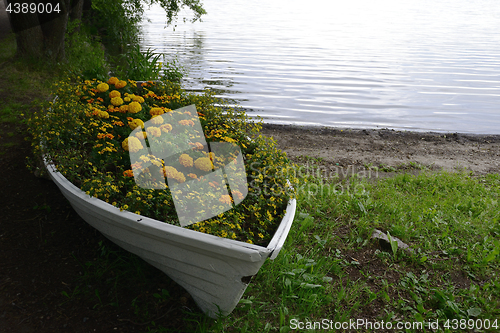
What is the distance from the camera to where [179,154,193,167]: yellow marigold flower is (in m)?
2.88

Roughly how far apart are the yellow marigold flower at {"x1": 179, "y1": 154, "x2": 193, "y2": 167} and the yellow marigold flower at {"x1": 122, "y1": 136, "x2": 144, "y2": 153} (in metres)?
0.42

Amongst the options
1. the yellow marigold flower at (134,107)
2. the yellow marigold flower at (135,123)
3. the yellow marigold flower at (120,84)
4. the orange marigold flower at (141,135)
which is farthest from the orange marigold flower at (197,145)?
the yellow marigold flower at (120,84)

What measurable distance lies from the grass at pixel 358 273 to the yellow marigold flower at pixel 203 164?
0.89 meters

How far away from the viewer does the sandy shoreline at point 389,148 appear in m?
5.49

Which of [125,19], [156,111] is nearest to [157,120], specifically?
[156,111]

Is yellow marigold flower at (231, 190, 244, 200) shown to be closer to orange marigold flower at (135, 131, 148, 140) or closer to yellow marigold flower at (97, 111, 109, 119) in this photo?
orange marigold flower at (135, 131, 148, 140)

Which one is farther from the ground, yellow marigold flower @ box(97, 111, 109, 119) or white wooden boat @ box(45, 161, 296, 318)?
yellow marigold flower @ box(97, 111, 109, 119)

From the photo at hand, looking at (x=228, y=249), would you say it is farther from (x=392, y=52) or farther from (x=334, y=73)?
(x=392, y=52)

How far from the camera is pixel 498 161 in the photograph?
576 cm

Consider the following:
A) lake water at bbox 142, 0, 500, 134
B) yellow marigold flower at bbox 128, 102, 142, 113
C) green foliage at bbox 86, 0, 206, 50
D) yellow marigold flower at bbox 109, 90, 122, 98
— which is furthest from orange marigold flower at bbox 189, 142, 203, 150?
green foliage at bbox 86, 0, 206, 50

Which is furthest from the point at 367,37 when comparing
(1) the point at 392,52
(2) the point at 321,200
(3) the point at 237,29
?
(2) the point at 321,200

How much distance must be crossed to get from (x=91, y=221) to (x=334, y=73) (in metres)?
10.2

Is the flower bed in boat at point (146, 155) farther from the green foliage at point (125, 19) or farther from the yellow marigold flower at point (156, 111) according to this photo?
the green foliage at point (125, 19)

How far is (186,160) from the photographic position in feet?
9.45
